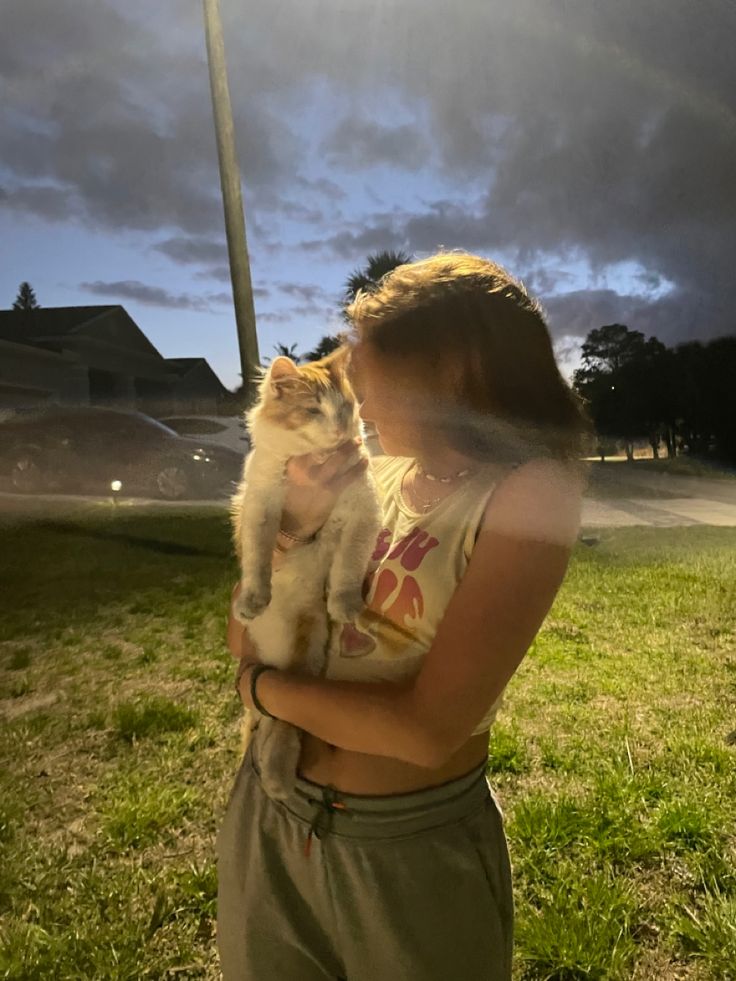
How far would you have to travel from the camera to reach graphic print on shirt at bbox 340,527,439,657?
1.11 metres

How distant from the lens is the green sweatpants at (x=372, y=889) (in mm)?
1120

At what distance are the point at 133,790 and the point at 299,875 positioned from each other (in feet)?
7.40

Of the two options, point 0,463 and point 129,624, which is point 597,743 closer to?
A: point 129,624

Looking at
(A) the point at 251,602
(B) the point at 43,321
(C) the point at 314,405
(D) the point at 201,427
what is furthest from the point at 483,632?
(B) the point at 43,321

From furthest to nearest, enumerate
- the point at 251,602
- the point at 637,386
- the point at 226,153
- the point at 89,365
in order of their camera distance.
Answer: the point at 89,365 < the point at 637,386 < the point at 226,153 < the point at 251,602

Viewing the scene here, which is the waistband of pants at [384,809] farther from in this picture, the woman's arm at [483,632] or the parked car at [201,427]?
the parked car at [201,427]

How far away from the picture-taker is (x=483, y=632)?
3.24 feet

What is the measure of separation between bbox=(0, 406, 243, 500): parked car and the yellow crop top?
6.84 metres

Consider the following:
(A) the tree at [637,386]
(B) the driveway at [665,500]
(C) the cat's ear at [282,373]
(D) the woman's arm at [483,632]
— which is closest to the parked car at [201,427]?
(A) the tree at [637,386]

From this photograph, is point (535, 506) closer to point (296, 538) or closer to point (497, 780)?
point (296, 538)

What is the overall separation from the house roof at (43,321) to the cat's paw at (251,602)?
31.7 ft

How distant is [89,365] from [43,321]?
4.52 feet

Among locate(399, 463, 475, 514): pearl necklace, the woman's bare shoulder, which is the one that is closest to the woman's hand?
locate(399, 463, 475, 514): pearl necklace

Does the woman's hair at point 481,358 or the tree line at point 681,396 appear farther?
the tree line at point 681,396
